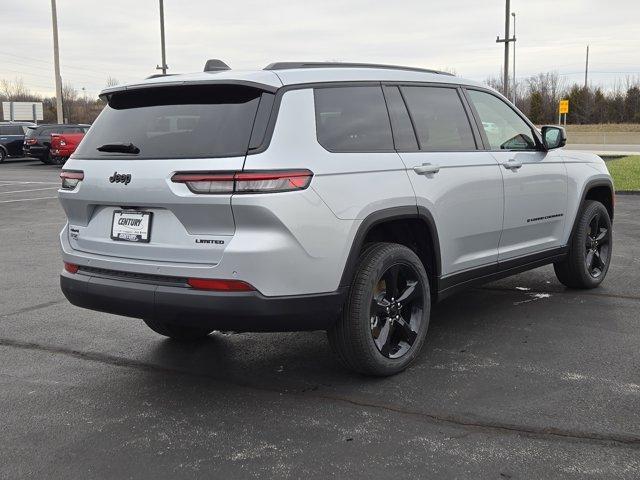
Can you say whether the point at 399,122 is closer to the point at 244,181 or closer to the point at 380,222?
the point at 380,222

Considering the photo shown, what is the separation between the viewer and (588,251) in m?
6.57

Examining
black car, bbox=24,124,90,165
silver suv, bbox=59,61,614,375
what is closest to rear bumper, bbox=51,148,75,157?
black car, bbox=24,124,90,165

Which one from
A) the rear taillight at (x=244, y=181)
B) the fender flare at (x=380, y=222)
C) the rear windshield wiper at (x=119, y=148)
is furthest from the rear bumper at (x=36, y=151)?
the rear taillight at (x=244, y=181)

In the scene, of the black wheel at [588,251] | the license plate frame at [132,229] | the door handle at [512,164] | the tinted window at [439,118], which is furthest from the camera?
the black wheel at [588,251]

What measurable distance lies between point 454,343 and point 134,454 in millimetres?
2459

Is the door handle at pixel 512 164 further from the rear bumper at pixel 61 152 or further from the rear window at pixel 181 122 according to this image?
the rear bumper at pixel 61 152

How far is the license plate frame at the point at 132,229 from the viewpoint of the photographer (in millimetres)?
3867

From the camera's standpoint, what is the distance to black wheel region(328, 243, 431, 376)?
13.3ft

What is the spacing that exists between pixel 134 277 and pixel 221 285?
1.92 ft

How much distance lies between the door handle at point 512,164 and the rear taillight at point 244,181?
6.95 feet

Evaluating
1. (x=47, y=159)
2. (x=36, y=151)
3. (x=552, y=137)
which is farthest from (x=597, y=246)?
(x=47, y=159)

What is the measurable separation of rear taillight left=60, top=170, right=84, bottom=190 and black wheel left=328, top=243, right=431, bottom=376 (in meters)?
1.69

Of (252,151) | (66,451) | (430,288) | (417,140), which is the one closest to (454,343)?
(430,288)

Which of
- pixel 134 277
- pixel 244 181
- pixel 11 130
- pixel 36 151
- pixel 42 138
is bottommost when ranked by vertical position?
pixel 134 277
